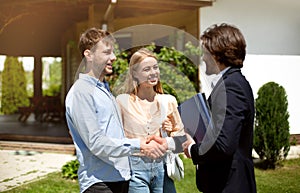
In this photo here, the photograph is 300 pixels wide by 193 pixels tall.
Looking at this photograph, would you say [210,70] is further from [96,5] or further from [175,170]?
[96,5]

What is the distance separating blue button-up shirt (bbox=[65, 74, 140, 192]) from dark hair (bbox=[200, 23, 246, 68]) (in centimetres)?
54

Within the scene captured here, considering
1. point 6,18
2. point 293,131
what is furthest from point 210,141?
point 6,18

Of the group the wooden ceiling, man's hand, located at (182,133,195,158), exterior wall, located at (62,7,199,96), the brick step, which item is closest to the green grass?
the brick step

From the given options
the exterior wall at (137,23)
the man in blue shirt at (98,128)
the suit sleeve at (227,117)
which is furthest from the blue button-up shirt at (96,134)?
the exterior wall at (137,23)

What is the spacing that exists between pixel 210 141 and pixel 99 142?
491 mm

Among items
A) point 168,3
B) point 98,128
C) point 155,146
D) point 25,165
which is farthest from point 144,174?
point 168,3

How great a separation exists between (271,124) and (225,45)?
4929mm

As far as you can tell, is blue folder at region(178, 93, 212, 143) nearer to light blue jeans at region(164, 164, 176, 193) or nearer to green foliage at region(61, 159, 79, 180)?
light blue jeans at region(164, 164, 176, 193)

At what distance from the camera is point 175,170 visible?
2.28 m

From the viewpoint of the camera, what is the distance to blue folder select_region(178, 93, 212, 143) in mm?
1829

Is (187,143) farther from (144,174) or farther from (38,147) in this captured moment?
(38,147)

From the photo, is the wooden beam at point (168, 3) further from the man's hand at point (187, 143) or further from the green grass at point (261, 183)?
the man's hand at point (187, 143)

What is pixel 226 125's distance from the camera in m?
1.76

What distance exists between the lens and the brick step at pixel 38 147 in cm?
754
